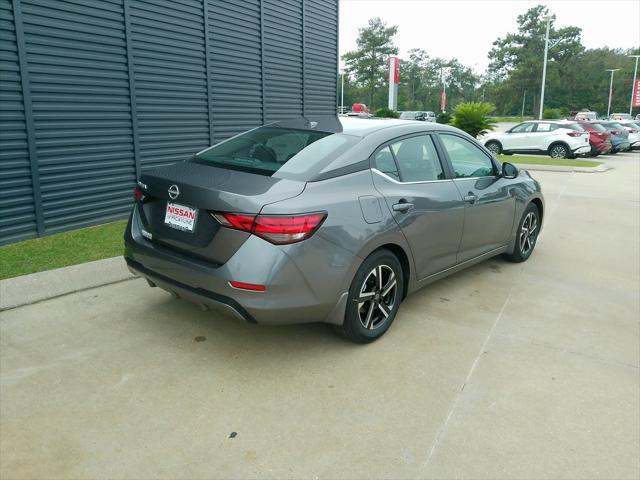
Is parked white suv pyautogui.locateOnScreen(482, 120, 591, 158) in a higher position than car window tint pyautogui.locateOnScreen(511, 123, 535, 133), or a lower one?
lower

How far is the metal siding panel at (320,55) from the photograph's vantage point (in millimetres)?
10703

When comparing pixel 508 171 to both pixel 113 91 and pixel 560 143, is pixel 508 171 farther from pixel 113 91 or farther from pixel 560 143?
pixel 560 143

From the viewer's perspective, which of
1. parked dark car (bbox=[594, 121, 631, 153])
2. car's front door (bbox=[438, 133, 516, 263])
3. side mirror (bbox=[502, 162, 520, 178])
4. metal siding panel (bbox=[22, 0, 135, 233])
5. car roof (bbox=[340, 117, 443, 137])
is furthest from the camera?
parked dark car (bbox=[594, 121, 631, 153])

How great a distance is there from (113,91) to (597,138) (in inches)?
810

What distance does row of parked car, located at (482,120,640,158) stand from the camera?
20016 millimetres

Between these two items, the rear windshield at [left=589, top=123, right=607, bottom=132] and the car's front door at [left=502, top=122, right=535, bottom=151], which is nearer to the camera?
the car's front door at [left=502, top=122, right=535, bottom=151]

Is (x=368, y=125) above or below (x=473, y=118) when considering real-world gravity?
below

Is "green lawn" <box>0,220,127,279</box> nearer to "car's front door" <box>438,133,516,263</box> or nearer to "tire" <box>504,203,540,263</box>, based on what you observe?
"car's front door" <box>438,133,516,263</box>

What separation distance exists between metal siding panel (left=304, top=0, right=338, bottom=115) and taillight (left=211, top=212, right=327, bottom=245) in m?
8.21

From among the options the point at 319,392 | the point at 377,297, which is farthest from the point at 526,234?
the point at 319,392

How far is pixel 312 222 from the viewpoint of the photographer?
10.5 ft

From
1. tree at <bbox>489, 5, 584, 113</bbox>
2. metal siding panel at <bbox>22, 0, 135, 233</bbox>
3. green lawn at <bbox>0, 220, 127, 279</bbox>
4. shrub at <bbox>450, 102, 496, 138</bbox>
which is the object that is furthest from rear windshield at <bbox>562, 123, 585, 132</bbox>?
tree at <bbox>489, 5, 584, 113</bbox>

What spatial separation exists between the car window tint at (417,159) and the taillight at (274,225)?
1175 mm

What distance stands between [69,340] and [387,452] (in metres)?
2.34
